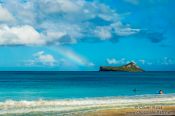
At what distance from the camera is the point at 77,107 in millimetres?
39750

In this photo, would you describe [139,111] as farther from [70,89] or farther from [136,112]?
[70,89]

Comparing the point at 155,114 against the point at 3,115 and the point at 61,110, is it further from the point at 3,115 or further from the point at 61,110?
the point at 3,115

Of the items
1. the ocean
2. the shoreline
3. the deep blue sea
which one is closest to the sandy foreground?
the shoreline

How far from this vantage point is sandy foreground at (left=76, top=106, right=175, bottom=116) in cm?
3438

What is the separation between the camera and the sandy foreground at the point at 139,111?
113ft

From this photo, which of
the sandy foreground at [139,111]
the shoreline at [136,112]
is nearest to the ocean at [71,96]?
the sandy foreground at [139,111]

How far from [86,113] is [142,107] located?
19.8 ft

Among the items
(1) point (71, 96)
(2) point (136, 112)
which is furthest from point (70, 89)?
(2) point (136, 112)

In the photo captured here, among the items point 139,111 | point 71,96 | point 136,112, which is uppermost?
point 71,96

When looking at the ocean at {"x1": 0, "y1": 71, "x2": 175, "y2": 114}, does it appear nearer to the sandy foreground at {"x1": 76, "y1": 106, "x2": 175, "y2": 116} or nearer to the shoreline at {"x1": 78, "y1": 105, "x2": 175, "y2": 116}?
the sandy foreground at {"x1": 76, "y1": 106, "x2": 175, "y2": 116}

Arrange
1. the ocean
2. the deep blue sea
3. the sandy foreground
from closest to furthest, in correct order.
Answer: the sandy foreground, the ocean, the deep blue sea

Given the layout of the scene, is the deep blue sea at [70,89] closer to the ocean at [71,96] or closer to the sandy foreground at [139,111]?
the ocean at [71,96]

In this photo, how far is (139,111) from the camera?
35.9 meters

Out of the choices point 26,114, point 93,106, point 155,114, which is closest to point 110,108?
point 93,106
